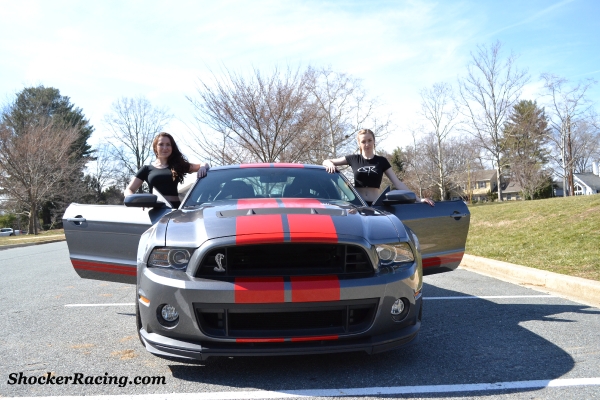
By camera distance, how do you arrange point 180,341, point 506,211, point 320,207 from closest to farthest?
1. point 180,341
2. point 320,207
3. point 506,211

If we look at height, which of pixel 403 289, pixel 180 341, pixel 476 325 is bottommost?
pixel 476 325

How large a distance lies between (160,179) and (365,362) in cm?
314

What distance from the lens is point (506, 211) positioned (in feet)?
52.4

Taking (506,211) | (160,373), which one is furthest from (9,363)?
(506,211)

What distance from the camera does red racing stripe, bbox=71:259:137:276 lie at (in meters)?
4.10

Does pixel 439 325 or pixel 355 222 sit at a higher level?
pixel 355 222

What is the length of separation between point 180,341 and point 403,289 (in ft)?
4.31

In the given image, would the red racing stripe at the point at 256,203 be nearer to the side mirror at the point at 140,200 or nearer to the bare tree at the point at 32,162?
the side mirror at the point at 140,200

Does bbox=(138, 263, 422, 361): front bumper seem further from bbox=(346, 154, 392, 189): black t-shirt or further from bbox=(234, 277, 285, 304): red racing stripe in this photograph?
bbox=(346, 154, 392, 189): black t-shirt

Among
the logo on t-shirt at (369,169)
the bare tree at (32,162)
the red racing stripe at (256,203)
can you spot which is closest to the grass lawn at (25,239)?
the bare tree at (32,162)

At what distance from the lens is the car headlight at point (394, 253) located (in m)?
3.07

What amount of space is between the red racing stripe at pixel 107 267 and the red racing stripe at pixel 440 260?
2.43 metres

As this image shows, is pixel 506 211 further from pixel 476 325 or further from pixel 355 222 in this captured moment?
pixel 355 222

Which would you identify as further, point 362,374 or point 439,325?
point 439,325
